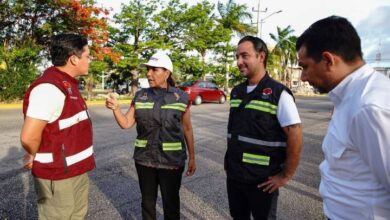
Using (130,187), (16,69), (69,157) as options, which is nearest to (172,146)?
(69,157)

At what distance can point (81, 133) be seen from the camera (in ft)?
8.75

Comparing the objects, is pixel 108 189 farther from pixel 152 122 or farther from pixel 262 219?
pixel 262 219

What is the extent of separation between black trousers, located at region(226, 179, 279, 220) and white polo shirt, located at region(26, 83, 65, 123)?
1.48 meters

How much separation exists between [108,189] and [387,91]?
419 cm

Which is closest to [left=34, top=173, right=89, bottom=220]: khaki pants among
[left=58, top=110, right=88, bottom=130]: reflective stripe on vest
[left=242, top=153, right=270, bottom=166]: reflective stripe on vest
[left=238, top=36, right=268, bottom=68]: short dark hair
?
[left=58, top=110, right=88, bottom=130]: reflective stripe on vest

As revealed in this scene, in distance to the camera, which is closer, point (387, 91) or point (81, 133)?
point (387, 91)

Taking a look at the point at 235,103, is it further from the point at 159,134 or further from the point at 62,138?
the point at 62,138

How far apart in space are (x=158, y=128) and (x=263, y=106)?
3.37 ft

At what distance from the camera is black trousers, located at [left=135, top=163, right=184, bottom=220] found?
3.25 m

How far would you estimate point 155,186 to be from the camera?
330 centimetres

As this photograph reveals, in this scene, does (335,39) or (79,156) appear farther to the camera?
(79,156)

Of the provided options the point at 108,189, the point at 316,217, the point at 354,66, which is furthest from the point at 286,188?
the point at 354,66

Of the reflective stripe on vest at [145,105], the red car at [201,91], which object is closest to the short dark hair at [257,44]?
the reflective stripe on vest at [145,105]

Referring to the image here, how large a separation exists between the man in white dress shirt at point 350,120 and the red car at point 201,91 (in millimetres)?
18082
